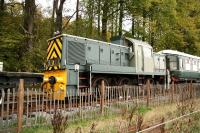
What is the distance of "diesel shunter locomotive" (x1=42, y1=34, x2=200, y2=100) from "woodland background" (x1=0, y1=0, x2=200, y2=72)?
3.33m

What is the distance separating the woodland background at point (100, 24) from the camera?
20.7 metres

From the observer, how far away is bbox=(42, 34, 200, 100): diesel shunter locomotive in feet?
45.7

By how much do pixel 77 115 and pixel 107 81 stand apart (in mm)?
5586

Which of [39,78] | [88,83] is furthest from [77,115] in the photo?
[39,78]

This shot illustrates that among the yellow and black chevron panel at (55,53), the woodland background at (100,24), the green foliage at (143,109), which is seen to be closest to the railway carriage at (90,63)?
the yellow and black chevron panel at (55,53)

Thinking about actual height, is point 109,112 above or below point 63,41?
below

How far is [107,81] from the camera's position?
16.0m

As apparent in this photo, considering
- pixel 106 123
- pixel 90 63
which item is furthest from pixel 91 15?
pixel 106 123

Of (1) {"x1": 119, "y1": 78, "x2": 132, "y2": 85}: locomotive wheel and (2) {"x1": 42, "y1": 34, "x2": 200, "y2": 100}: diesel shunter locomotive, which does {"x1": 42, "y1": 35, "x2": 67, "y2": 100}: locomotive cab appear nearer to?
(2) {"x1": 42, "y1": 34, "x2": 200, "y2": 100}: diesel shunter locomotive

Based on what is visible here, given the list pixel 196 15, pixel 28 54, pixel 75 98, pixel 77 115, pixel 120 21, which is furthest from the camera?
pixel 196 15

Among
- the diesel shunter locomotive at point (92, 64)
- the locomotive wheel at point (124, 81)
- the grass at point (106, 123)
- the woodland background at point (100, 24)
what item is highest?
the woodland background at point (100, 24)

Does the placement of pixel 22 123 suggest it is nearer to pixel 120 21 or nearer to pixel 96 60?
A: pixel 96 60

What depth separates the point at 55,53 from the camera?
49.5 ft

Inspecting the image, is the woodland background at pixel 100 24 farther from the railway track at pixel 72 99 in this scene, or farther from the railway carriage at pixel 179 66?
the railway track at pixel 72 99
